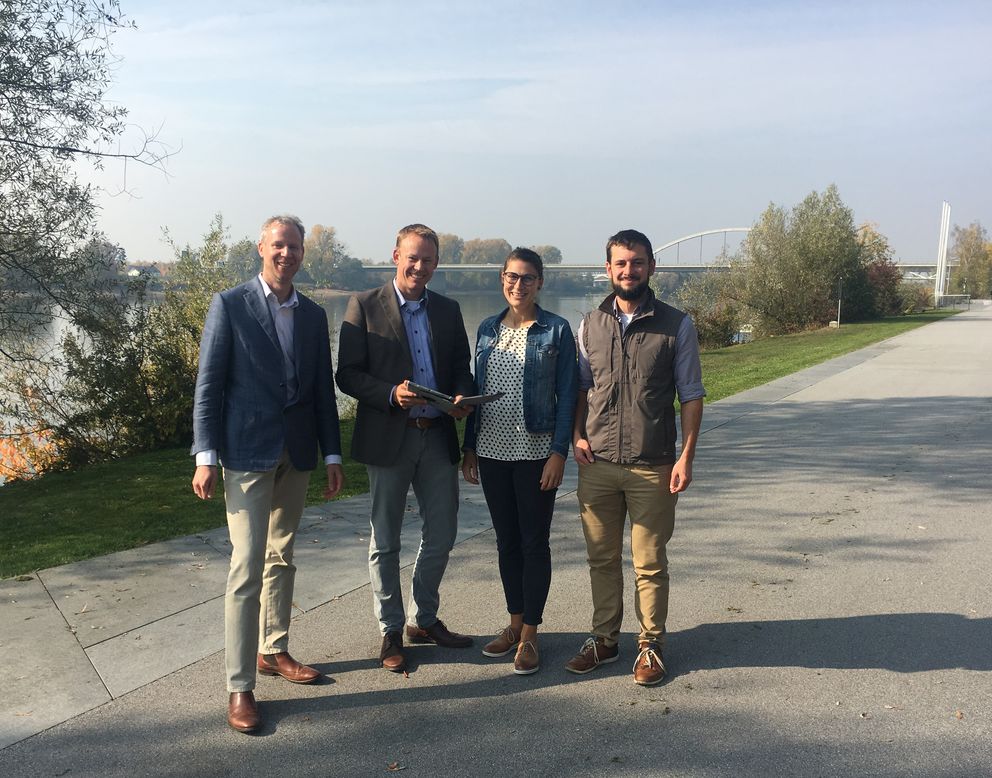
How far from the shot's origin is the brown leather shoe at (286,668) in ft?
12.2

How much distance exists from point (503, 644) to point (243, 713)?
127 cm

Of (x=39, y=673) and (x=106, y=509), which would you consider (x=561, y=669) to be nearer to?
(x=39, y=673)

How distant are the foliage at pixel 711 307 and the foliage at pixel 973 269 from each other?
56.7 meters

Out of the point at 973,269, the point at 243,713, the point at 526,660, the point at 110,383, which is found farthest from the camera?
the point at 973,269

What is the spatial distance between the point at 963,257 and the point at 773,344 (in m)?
76.2

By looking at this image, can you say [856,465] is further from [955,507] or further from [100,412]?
[100,412]

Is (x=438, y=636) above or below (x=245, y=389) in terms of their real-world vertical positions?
below

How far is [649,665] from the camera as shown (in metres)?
3.72

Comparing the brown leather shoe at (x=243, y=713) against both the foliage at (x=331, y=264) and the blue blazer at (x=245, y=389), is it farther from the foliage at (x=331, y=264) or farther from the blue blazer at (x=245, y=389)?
the foliage at (x=331, y=264)

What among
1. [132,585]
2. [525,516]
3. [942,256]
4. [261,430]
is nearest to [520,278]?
[525,516]

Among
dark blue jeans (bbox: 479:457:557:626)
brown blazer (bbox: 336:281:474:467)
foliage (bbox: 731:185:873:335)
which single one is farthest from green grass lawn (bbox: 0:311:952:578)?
foliage (bbox: 731:185:873:335)

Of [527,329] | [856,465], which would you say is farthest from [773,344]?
[527,329]

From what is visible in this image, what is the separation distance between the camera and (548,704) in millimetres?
3521

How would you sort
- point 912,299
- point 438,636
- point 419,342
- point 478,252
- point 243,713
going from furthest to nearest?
1. point 912,299
2. point 478,252
3. point 438,636
4. point 419,342
5. point 243,713
